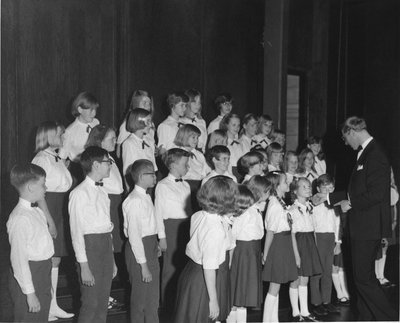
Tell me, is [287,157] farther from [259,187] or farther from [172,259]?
[172,259]

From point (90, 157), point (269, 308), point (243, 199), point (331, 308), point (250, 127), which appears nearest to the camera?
point (90, 157)

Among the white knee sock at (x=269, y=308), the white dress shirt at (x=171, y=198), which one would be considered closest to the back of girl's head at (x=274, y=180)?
the white dress shirt at (x=171, y=198)

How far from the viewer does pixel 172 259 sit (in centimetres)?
496

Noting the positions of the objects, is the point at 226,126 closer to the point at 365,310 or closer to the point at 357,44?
the point at 365,310

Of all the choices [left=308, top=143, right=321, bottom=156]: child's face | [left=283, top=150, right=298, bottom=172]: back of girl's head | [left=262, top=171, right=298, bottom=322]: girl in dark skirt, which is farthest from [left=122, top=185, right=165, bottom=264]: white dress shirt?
[left=308, top=143, right=321, bottom=156]: child's face

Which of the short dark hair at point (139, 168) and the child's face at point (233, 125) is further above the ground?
the child's face at point (233, 125)

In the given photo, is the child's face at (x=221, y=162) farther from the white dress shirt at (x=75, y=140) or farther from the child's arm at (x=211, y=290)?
the child's arm at (x=211, y=290)

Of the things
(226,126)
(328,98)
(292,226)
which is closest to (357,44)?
(328,98)

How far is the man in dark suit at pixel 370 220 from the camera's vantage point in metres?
4.78

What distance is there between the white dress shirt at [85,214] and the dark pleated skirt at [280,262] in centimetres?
150

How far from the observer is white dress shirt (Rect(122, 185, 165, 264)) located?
4.23 metres

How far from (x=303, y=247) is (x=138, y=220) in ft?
5.67

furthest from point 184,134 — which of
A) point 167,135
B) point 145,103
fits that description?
point 145,103

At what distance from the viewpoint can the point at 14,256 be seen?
11.8ft
